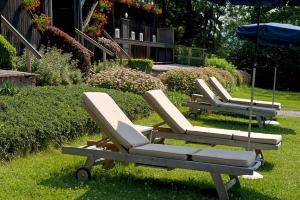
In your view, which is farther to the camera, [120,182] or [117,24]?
[117,24]

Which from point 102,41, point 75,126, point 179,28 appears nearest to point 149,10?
point 102,41

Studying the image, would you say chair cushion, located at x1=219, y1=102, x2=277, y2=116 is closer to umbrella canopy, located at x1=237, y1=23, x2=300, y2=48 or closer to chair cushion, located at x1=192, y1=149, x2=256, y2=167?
umbrella canopy, located at x1=237, y1=23, x2=300, y2=48

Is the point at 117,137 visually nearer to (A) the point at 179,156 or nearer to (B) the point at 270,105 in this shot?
(A) the point at 179,156

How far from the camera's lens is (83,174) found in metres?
6.27

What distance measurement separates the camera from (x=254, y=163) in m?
5.89

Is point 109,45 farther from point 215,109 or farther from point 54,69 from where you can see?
point 215,109

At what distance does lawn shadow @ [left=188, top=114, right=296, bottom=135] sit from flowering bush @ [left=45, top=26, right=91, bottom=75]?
4.80 m

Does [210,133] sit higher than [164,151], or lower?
lower

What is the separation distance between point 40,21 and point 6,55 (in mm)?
3259

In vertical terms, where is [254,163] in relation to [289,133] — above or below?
above

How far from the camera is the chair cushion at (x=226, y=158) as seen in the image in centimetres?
555

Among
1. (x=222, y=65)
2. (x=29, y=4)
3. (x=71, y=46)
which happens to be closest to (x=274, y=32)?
(x=71, y=46)

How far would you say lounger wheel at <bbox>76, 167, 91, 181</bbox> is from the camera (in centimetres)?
625

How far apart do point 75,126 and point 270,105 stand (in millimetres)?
7217
